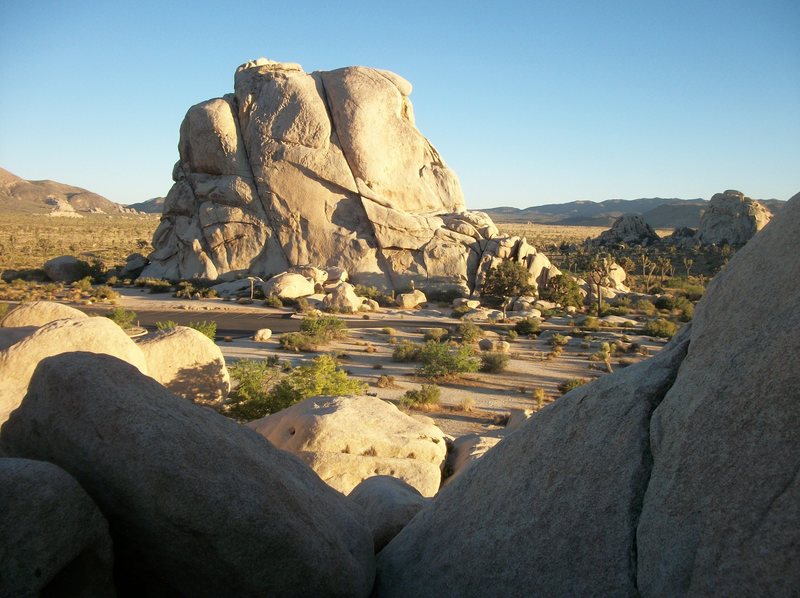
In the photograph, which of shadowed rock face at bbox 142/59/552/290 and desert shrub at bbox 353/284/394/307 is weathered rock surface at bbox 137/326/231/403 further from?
shadowed rock face at bbox 142/59/552/290

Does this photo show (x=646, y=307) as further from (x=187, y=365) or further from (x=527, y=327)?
(x=187, y=365)

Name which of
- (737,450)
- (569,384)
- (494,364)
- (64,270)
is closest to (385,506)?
(737,450)

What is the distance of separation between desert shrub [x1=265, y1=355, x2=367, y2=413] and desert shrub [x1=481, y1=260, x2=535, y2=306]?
80.3 feet

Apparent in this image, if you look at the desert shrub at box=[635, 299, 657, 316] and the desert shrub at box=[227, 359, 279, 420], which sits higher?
the desert shrub at box=[227, 359, 279, 420]

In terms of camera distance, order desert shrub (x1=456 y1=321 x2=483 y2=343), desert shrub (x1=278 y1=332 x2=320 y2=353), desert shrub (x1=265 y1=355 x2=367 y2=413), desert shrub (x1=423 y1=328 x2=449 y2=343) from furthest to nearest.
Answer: desert shrub (x1=423 y1=328 x2=449 y2=343) → desert shrub (x1=456 y1=321 x2=483 y2=343) → desert shrub (x1=278 y1=332 x2=320 y2=353) → desert shrub (x1=265 y1=355 x2=367 y2=413)

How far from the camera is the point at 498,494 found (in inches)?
207

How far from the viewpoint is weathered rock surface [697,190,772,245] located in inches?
3157

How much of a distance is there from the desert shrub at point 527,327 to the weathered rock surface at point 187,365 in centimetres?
1995

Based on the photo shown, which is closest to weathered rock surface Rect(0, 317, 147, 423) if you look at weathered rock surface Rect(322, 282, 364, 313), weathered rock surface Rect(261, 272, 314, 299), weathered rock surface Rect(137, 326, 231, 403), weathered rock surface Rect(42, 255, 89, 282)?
Answer: weathered rock surface Rect(137, 326, 231, 403)

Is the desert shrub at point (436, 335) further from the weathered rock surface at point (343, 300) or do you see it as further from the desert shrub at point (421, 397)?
the desert shrub at point (421, 397)

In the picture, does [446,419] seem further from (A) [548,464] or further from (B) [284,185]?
(B) [284,185]

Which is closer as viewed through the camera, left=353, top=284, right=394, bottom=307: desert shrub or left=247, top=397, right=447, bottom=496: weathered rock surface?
left=247, top=397, right=447, bottom=496: weathered rock surface

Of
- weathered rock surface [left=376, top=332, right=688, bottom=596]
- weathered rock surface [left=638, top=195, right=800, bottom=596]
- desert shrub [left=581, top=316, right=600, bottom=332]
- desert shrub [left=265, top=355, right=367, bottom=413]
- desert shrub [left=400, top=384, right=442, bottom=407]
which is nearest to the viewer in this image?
weathered rock surface [left=638, top=195, right=800, bottom=596]

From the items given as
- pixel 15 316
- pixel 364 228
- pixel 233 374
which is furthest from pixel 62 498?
pixel 364 228
